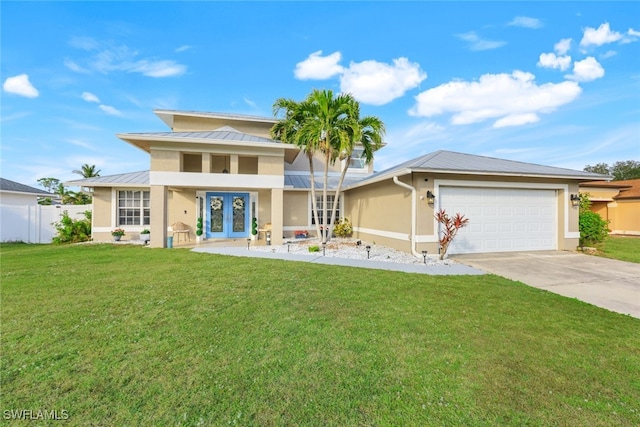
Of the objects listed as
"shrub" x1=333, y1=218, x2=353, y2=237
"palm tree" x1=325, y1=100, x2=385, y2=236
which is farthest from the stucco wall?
"palm tree" x1=325, y1=100, x2=385, y2=236

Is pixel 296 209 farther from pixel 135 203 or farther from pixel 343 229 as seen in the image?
pixel 135 203

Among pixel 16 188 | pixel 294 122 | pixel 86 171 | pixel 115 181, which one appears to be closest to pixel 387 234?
pixel 294 122

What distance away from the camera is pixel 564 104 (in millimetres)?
13852

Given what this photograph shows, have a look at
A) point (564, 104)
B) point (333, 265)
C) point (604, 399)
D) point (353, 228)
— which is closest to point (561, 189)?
point (564, 104)

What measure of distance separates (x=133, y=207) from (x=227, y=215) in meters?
4.87

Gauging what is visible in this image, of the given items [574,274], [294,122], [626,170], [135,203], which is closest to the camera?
[574,274]

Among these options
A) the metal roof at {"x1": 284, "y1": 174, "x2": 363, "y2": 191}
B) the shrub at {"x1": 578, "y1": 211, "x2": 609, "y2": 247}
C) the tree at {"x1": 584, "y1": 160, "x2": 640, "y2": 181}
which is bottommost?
the shrub at {"x1": 578, "y1": 211, "x2": 609, "y2": 247}

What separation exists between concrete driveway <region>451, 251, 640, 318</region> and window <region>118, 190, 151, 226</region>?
48.2 ft

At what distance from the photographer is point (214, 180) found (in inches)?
448

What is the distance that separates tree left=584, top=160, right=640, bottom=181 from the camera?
36938mm

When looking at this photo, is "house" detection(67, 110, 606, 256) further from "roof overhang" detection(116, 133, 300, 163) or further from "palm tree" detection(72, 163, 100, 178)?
"palm tree" detection(72, 163, 100, 178)

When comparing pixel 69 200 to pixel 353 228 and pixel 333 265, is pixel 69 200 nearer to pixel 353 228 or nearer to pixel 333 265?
pixel 353 228

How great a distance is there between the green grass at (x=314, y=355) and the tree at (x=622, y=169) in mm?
50040

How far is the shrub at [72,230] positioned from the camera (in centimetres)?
1369
